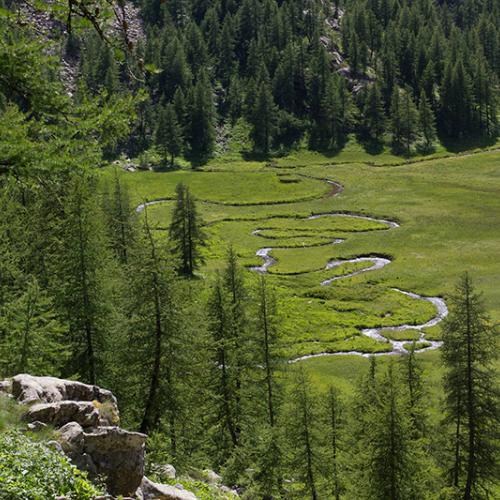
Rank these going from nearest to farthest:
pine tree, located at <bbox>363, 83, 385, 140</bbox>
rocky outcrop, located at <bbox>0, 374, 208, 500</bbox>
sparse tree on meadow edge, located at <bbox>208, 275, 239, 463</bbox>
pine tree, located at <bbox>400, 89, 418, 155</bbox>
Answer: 1. rocky outcrop, located at <bbox>0, 374, 208, 500</bbox>
2. sparse tree on meadow edge, located at <bbox>208, 275, 239, 463</bbox>
3. pine tree, located at <bbox>400, 89, 418, 155</bbox>
4. pine tree, located at <bbox>363, 83, 385, 140</bbox>

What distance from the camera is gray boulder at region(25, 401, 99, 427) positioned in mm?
13703

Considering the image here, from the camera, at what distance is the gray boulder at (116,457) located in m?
13.7

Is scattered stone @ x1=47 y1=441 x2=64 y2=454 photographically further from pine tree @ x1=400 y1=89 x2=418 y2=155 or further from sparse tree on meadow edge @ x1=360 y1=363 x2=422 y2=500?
pine tree @ x1=400 y1=89 x2=418 y2=155

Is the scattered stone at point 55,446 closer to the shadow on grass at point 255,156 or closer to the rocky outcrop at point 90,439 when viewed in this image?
the rocky outcrop at point 90,439

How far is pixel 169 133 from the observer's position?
139 metres

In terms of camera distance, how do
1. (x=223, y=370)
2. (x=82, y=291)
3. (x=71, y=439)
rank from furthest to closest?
1. (x=223, y=370)
2. (x=82, y=291)
3. (x=71, y=439)

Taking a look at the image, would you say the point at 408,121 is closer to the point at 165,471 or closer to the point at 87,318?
the point at 87,318

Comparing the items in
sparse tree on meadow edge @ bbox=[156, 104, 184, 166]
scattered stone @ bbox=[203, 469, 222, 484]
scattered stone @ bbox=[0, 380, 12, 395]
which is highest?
sparse tree on meadow edge @ bbox=[156, 104, 184, 166]

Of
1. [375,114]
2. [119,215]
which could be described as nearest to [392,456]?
[119,215]

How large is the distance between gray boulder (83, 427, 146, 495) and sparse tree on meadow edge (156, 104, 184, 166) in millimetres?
128247

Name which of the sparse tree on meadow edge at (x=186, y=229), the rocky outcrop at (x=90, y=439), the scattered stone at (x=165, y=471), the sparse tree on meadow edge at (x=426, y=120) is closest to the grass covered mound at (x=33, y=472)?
the rocky outcrop at (x=90, y=439)

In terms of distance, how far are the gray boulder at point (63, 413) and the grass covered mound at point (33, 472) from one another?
193cm

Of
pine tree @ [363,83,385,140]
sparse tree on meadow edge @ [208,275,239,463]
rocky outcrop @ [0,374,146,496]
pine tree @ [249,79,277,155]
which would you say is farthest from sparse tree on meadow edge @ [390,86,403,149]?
rocky outcrop @ [0,374,146,496]

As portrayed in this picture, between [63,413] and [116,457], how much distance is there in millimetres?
1699
